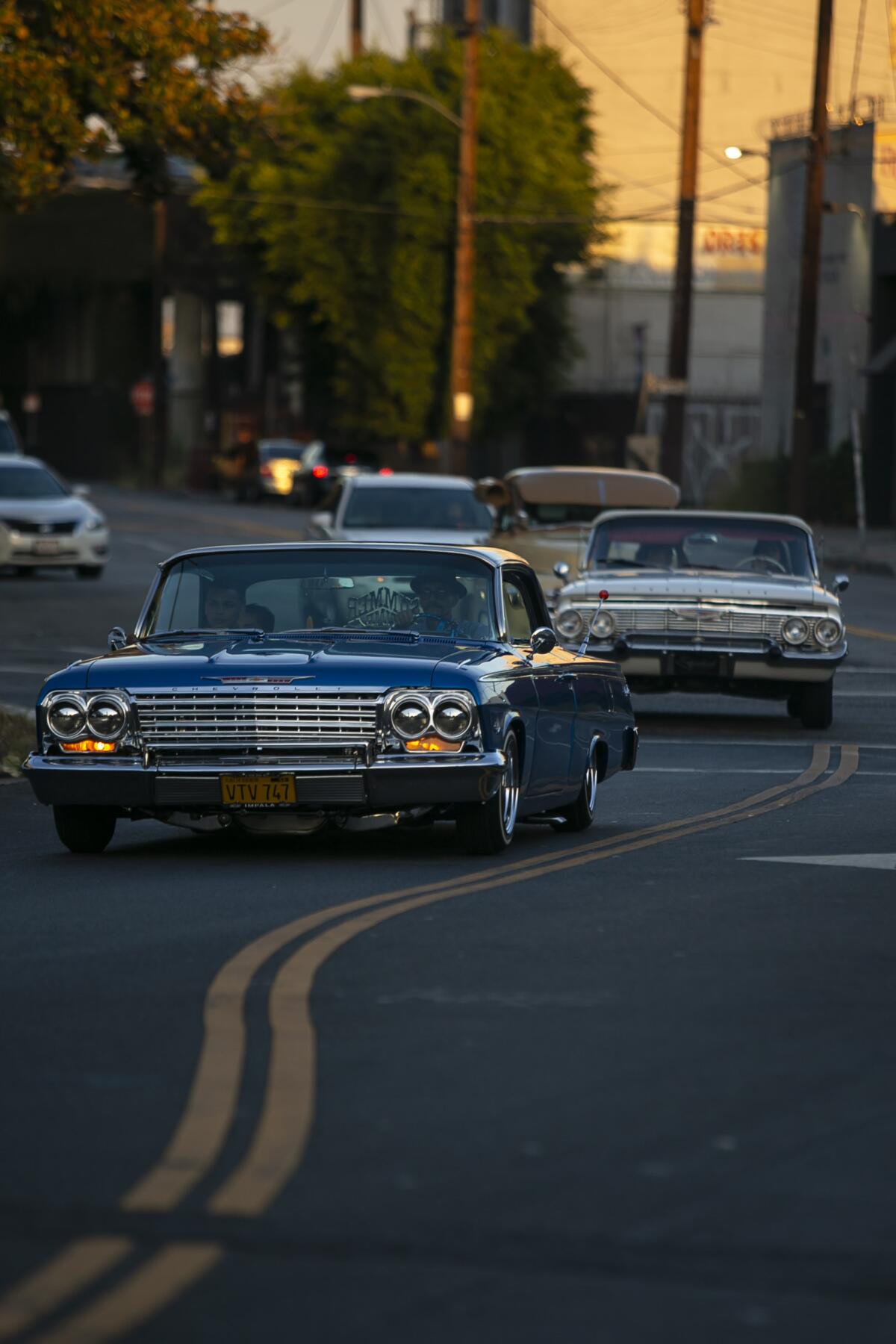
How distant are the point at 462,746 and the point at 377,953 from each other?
2459mm

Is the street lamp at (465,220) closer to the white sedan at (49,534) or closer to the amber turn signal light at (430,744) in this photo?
the white sedan at (49,534)

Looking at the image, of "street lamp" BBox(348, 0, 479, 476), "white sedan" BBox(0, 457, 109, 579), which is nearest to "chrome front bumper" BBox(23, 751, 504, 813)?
"white sedan" BBox(0, 457, 109, 579)

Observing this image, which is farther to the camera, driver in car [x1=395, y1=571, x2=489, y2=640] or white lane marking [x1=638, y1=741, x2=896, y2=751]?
white lane marking [x1=638, y1=741, x2=896, y2=751]

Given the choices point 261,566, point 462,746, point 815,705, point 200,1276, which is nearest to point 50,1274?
point 200,1276

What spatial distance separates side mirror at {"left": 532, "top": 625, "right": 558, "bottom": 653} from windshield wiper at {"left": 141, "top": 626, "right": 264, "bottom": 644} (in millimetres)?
1352

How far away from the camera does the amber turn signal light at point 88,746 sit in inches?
456

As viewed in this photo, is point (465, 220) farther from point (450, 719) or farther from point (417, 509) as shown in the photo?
point (450, 719)

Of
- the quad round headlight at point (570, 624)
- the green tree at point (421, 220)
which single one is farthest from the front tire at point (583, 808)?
the green tree at point (421, 220)

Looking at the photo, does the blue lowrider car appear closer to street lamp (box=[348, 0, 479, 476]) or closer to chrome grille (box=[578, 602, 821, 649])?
chrome grille (box=[578, 602, 821, 649])

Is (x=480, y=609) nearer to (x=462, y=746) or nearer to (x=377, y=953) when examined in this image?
(x=462, y=746)

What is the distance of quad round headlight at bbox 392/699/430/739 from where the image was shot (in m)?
11.5

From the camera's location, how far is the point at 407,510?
27.6 meters

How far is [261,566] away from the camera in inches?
507

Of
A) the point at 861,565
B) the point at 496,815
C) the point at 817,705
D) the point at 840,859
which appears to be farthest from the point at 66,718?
the point at 861,565
